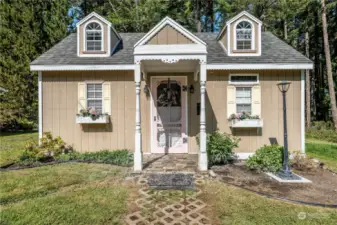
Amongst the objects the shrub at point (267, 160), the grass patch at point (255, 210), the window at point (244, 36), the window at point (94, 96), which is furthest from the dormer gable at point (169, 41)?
the grass patch at point (255, 210)

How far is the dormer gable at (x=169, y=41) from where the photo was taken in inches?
199

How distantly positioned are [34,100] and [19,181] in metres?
9.07

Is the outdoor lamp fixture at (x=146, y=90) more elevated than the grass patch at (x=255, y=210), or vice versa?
the outdoor lamp fixture at (x=146, y=90)

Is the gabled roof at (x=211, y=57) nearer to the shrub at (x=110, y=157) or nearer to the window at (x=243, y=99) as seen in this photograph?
the window at (x=243, y=99)

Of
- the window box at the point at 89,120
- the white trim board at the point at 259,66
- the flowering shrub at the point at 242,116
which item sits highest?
the white trim board at the point at 259,66

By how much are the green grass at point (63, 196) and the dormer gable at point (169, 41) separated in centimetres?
330

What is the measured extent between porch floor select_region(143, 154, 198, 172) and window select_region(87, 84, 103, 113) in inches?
96.0

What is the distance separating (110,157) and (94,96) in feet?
7.24

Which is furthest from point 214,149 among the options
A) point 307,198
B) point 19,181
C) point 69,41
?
point 69,41

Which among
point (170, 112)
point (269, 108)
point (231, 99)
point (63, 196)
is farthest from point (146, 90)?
point (269, 108)

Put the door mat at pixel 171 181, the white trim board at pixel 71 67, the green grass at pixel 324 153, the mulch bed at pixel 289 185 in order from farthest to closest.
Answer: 1. the green grass at pixel 324 153
2. the white trim board at pixel 71 67
3. the door mat at pixel 171 181
4. the mulch bed at pixel 289 185

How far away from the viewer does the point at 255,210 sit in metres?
3.24

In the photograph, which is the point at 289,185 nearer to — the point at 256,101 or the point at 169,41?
the point at 256,101

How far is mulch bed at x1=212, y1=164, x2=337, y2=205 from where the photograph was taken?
12.2 ft
